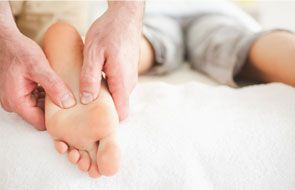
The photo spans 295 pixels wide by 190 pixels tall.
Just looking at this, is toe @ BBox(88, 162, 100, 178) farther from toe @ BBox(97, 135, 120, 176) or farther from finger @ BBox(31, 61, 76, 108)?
finger @ BBox(31, 61, 76, 108)

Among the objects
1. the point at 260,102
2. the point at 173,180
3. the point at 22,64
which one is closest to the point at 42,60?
the point at 22,64

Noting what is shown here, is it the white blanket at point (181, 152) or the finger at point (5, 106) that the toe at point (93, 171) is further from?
the finger at point (5, 106)

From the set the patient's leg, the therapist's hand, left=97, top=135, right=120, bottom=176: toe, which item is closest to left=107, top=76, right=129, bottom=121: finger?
the therapist's hand

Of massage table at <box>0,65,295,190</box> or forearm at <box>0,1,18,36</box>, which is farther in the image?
forearm at <box>0,1,18,36</box>

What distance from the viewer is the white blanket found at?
61cm

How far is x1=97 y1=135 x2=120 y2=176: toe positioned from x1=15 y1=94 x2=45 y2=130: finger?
131 millimetres

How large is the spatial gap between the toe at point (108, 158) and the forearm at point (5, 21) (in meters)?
0.29

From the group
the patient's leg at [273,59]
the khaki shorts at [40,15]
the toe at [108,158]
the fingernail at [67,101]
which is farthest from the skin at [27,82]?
the patient's leg at [273,59]

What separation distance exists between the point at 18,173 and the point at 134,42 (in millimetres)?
296

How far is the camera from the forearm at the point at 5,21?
2.37ft

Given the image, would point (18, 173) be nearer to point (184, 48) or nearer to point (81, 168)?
point (81, 168)

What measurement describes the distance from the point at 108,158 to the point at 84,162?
42 millimetres

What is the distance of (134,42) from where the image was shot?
74cm

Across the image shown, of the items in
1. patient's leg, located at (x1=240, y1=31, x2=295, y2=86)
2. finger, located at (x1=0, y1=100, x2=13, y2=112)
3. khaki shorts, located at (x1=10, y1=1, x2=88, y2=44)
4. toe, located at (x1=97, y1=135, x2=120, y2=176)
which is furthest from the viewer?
khaki shorts, located at (x1=10, y1=1, x2=88, y2=44)
